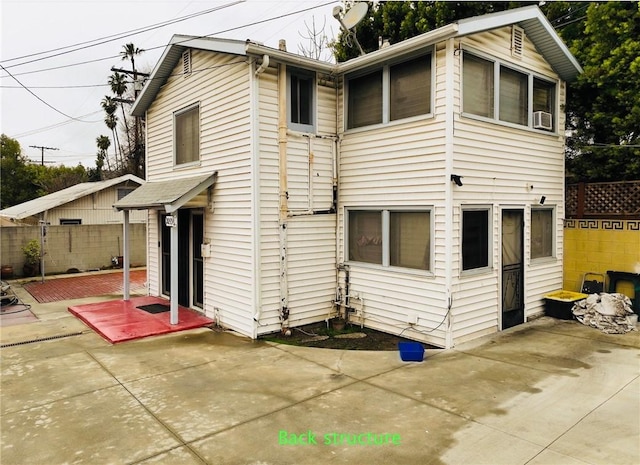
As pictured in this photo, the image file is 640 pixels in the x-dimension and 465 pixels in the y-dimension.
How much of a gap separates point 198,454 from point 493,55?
7.22m

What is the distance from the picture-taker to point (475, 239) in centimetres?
723

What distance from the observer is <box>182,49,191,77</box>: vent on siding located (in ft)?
29.7

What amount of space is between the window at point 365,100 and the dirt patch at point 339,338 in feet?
12.3

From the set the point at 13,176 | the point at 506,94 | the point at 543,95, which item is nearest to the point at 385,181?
the point at 506,94

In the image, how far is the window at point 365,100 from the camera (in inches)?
307

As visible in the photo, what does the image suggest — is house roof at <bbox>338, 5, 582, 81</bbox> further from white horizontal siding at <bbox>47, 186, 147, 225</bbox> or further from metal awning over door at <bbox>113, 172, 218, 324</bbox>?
white horizontal siding at <bbox>47, 186, 147, 225</bbox>

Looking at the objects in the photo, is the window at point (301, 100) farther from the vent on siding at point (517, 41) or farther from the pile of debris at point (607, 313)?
the pile of debris at point (607, 313)

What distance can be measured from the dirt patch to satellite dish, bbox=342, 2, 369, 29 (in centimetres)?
560

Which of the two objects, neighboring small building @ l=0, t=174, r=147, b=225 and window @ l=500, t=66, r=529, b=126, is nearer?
window @ l=500, t=66, r=529, b=126

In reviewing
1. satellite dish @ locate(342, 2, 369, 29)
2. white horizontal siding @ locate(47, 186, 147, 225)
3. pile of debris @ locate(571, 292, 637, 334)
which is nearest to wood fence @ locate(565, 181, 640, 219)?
pile of debris @ locate(571, 292, 637, 334)

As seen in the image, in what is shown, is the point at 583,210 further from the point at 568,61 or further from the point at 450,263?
the point at 450,263

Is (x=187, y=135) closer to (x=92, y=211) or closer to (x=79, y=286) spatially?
(x=79, y=286)

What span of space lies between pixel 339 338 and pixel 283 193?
2.67 metres

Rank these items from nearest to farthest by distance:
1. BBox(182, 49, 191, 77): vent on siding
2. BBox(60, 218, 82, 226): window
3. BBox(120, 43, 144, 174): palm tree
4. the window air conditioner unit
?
1. the window air conditioner unit
2. BBox(182, 49, 191, 77): vent on siding
3. BBox(60, 218, 82, 226): window
4. BBox(120, 43, 144, 174): palm tree
